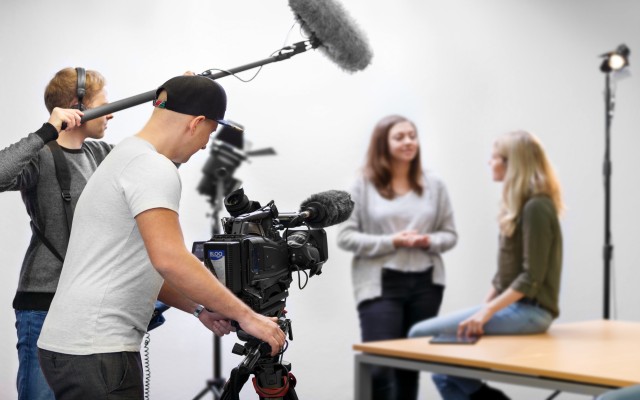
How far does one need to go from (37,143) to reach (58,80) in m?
0.34

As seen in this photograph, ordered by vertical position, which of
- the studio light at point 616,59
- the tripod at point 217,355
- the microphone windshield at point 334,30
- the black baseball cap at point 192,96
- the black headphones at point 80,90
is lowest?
the tripod at point 217,355

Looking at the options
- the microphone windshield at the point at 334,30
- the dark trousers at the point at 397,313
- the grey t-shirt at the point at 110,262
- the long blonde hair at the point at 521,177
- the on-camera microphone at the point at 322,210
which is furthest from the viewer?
the long blonde hair at the point at 521,177

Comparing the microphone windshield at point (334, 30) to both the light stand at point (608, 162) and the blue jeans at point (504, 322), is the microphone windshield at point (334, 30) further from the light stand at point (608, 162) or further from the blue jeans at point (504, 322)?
the light stand at point (608, 162)

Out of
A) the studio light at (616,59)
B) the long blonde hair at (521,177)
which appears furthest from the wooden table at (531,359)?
the studio light at (616,59)

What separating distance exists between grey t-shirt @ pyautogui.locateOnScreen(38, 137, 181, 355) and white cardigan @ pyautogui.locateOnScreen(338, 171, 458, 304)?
187 cm

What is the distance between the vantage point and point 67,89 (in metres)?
1.97

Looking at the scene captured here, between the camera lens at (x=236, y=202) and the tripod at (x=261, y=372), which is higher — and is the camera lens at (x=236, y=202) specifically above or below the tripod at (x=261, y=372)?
above

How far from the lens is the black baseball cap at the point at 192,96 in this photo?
147 centimetres

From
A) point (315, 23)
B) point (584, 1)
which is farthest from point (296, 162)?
point (584, 1)

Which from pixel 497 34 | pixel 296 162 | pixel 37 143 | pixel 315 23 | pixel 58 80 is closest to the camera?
pixel 37 143

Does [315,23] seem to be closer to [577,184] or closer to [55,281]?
[55,281]

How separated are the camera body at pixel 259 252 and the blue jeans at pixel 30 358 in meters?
0.52

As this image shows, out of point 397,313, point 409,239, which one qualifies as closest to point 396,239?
point 409,239

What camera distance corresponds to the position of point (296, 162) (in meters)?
3.11
